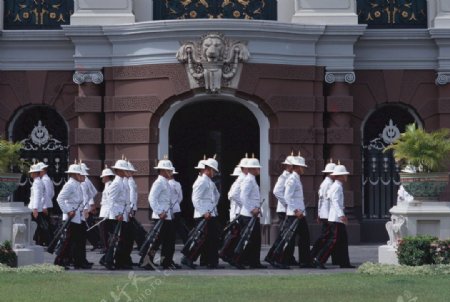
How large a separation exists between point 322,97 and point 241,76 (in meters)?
2.06

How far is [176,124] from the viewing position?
29.4 metres

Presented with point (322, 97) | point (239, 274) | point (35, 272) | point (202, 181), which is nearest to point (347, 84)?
point (322, 97)

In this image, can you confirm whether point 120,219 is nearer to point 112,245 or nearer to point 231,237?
point 112,245

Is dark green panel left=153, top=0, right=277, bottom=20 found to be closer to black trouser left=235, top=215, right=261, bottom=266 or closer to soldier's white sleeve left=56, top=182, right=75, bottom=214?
soldier's white sleeve left=56, top=182, right=75, bottom=214

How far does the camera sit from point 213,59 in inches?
1080

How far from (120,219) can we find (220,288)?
4975 millimetres

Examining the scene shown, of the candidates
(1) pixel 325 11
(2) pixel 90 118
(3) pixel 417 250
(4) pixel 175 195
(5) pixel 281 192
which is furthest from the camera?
(2) pixel 90 118

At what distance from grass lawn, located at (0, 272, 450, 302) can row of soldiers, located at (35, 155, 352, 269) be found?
2.22m

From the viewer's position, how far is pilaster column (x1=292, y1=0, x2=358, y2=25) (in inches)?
1125

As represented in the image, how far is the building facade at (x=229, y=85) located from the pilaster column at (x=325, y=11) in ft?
0.09

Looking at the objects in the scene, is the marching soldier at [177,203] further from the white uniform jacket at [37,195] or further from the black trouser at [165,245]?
the white uniform jacket at [37,195]

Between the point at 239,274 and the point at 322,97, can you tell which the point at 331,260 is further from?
the point at 322,97

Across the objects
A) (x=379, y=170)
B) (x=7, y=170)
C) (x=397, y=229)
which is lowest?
(x=397, y=229)

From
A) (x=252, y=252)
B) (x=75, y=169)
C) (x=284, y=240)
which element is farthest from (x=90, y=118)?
(x=284, y=240)
